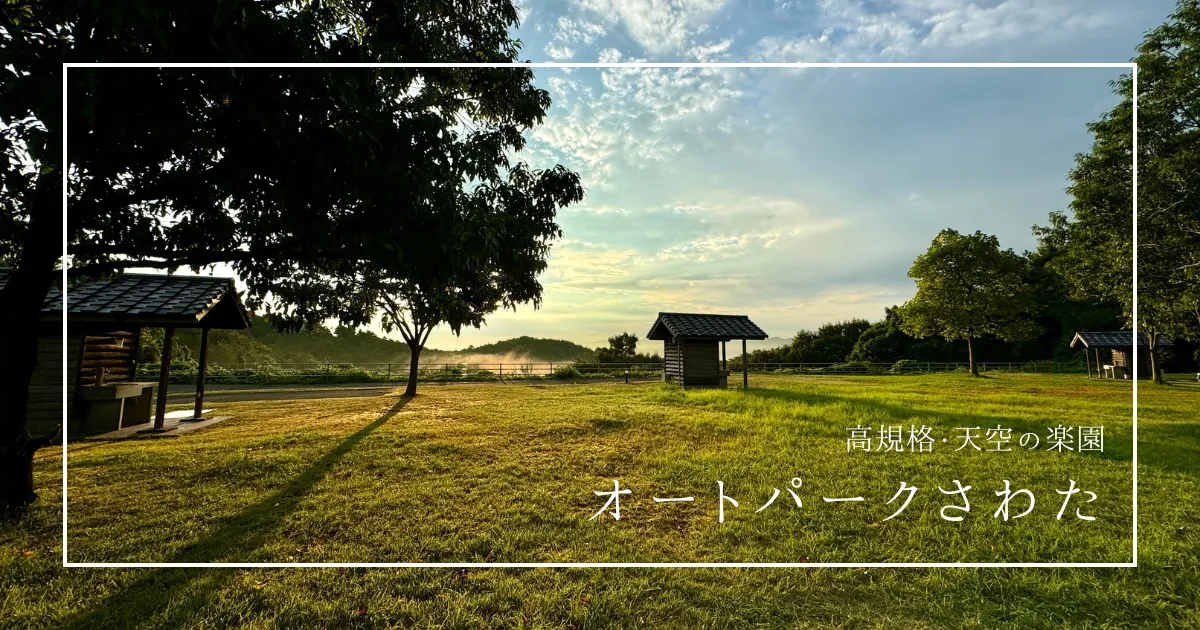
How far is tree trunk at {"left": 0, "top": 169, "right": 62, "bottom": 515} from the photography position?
502 cm

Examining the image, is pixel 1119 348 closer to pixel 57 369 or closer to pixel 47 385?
pixel 57 369

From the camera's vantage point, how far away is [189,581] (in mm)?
3709

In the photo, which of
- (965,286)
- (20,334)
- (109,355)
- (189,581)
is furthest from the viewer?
(965,286)

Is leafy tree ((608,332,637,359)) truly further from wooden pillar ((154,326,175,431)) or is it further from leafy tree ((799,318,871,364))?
wooden pillar ((154,326,175,431))

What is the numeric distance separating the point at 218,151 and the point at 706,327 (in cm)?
1830

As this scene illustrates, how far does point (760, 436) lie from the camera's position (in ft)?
29.8

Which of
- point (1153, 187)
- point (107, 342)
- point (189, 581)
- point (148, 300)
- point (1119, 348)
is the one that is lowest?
point (189, 581)

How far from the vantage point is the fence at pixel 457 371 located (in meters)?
24.6

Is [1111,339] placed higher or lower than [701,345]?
higher

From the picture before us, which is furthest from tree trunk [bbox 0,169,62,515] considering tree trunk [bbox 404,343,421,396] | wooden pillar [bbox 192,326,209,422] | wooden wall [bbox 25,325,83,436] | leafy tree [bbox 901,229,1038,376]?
leafy tree [bbox 901,229,1038,376]

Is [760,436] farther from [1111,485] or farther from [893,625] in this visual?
[893,625]

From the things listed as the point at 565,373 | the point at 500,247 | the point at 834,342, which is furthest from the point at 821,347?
the point at 500,247

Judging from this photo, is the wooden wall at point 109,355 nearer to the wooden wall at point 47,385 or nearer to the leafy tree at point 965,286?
the wooden wall at point 47,385

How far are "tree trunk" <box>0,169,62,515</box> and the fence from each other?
70.6 ft
